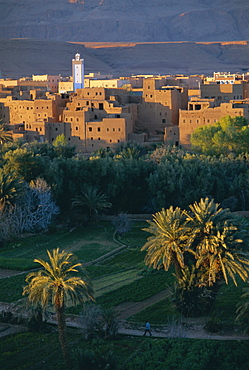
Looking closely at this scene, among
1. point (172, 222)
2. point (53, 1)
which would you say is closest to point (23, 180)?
point (172, 222)

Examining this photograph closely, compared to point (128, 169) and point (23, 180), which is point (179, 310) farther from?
point (128, 169)

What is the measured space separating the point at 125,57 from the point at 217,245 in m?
109

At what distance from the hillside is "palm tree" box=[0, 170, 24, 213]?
259 feet

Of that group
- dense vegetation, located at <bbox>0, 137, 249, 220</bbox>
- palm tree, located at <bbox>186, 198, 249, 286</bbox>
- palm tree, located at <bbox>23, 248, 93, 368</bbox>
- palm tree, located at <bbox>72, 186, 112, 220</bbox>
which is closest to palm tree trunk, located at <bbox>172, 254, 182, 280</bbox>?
palm tree, located at <bbox>186, 198, 249, 286</bbox>

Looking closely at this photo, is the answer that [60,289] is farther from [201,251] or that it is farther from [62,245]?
[62,245]

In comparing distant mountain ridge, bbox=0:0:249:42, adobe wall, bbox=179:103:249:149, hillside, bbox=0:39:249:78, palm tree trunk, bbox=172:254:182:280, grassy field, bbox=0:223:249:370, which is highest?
distant mountain ridge, bbox=0:0:249:42

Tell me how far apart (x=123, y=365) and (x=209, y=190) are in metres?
16.1

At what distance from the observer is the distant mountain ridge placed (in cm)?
15275

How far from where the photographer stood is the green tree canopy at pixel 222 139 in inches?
1515

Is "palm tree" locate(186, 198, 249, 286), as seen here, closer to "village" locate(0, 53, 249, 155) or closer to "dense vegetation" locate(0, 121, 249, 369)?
"dense vegetation" locate(0, 121, 249, 369)

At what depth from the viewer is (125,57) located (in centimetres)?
12494

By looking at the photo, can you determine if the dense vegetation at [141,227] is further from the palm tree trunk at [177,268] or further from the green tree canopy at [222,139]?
the green tree canopy at [222,139]

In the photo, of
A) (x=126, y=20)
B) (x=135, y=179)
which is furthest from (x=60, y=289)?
(x=126, y=20)

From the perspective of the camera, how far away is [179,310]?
741 inches
